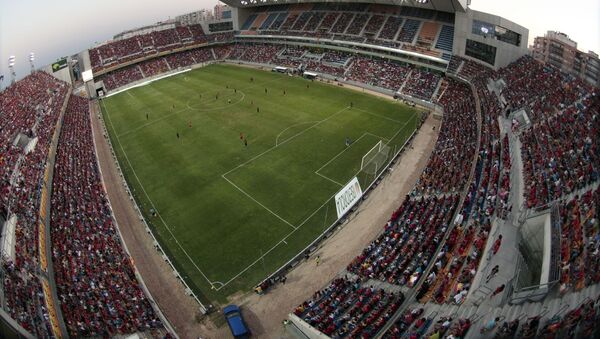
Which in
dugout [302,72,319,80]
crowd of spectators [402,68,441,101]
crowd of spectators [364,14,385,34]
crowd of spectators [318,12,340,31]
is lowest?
crowd of spectators [402,68,441,101]

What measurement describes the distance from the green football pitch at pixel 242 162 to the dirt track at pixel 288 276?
1235mm

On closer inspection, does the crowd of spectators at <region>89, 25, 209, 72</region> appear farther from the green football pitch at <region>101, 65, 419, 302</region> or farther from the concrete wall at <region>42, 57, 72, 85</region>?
the green football pitch at <region>101, 65, 419, 302</region>

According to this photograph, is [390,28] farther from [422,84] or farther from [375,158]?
[375,158]

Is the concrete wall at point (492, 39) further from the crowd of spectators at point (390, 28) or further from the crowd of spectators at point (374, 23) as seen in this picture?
the crowd of spectators at point (374, 23)

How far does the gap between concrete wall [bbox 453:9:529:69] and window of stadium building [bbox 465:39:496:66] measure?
0.43 meters

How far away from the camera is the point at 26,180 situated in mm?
31844

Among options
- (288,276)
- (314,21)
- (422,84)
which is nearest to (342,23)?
(314,21)

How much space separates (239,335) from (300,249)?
7676mm

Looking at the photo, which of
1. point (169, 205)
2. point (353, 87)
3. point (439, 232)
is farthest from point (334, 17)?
point (439, 232)

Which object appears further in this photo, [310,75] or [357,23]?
[357,23]

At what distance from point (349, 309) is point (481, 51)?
41.7 m

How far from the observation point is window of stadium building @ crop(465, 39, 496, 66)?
45.7m

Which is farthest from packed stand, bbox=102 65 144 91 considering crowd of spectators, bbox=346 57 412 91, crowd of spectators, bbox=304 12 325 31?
crowd of spectators, bbox=346 57 412 91

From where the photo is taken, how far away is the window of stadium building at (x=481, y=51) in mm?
45691
